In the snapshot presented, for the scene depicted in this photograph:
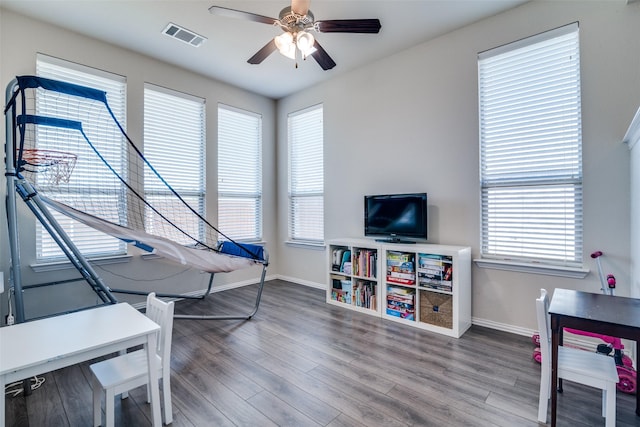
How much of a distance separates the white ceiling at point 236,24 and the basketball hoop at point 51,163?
144 centimetres

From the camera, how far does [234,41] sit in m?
3.36

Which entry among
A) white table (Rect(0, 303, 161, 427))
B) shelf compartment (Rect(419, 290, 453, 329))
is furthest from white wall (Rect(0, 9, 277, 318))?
shelf compartment (Rect(419, 290, 453, 329))

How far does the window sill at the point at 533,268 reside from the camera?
2539 millimetres

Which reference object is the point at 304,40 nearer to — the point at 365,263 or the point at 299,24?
the point at 299,24

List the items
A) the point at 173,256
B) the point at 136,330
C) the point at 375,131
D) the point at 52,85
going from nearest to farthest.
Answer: the point at 136,330, the point at 52,85, the point at 173,256, the point at 375,131

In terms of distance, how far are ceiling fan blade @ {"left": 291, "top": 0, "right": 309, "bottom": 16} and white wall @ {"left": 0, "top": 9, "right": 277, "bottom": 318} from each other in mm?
2548

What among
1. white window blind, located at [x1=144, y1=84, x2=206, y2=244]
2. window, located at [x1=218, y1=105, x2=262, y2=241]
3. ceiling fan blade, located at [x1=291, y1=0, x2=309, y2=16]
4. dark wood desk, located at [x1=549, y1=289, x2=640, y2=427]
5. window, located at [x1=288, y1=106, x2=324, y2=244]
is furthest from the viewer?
window, located at [x1=288, y1=106, x2=324, y2=244]

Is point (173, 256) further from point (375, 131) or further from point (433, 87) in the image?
point (433, 87)

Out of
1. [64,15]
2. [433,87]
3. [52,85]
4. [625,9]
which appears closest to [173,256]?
[52,85]

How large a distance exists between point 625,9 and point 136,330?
13.5ft

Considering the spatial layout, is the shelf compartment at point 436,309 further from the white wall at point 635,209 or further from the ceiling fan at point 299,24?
the ceiling fan at point 299,24

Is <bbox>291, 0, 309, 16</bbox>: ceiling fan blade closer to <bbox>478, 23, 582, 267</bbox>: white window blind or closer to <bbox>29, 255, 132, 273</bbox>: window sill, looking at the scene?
<bbox>478, 23, 582, 267</bbox>: white window blind

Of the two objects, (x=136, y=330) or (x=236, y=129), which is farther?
(x=236, y=129)

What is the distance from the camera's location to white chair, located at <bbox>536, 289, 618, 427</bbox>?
1486 mm
